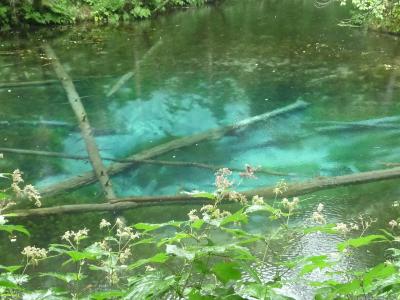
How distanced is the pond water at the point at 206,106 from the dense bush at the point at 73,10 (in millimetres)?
826

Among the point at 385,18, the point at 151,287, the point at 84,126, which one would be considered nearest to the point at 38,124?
the point at 84,126

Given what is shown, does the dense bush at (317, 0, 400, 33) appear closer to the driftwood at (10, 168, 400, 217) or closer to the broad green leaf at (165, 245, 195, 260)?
the driftwood at (10, 168, 400, 217)

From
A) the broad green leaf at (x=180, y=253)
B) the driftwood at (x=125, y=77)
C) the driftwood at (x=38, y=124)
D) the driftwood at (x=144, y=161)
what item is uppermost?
the broad green leaf at (x=180, y=253)

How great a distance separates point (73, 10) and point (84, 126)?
35.8ft

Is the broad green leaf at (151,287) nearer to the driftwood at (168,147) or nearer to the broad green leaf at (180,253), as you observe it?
the broad green leaf at (180,253)

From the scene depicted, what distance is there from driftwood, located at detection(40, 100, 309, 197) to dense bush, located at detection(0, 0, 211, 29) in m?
10.5

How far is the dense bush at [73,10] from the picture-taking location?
1633 cm

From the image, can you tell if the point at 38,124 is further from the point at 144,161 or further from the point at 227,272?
the point at 227,272

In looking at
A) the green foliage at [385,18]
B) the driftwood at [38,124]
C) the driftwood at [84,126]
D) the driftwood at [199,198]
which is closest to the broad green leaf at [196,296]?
the driftwood at [199,198]

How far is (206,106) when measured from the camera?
9.81 metres

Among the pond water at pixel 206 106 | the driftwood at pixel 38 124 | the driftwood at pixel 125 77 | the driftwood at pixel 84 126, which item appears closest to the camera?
the pond water at pixel 206 106

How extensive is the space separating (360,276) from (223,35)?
1513cm

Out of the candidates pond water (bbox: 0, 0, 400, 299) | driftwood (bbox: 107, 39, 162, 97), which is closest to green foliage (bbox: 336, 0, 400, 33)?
pond water (bbox: 0, 0, 400, 299)

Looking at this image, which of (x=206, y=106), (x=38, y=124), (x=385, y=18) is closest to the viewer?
(x=38, y=124)
